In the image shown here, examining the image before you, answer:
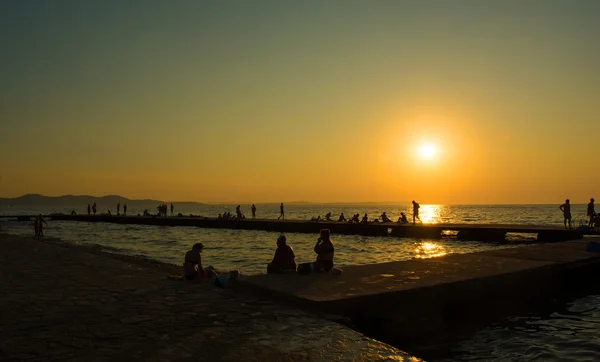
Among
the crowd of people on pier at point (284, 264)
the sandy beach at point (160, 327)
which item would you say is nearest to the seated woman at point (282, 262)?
the crowd of people on pier at point (284, 264)

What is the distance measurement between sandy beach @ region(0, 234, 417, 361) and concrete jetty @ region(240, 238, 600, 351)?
658 millimetres

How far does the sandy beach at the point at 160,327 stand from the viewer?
5.34 metres

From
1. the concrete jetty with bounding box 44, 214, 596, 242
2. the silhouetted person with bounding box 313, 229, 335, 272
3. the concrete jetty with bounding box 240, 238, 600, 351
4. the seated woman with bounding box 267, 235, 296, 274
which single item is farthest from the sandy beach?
the concrete jetty with bounding box 44, 214, 596, 242

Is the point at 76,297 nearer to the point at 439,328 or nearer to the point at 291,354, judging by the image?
the point at 291,354

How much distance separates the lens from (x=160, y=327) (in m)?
6.45

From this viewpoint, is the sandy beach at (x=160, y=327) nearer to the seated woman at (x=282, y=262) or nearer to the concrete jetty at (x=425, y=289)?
the concrete jetty at (x=425, y=289)

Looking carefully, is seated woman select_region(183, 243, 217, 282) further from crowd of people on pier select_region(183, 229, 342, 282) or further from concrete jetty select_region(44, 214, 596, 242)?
concrete jetty select_region(44, 214, 596, 242)

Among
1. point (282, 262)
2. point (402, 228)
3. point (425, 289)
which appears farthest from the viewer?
point (402, 228)

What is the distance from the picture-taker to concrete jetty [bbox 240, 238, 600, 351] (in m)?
7.92

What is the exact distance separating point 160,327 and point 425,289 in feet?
15.8

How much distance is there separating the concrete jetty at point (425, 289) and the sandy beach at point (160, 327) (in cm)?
66

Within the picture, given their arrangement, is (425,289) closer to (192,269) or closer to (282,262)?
(282,262)

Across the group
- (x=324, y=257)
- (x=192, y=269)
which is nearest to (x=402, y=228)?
(x=324, y=257)

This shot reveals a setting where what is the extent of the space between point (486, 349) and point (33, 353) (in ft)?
21.4
